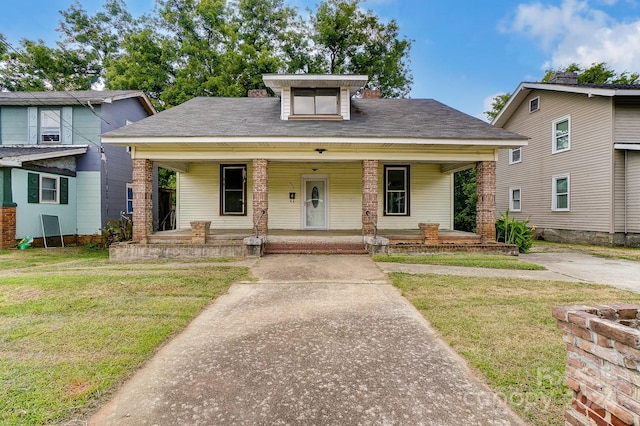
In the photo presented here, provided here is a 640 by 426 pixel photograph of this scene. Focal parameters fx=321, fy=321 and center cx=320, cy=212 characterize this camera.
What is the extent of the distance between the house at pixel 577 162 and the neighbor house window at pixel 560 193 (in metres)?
0.04

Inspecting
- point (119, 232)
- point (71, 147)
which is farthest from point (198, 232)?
point (71, 147)

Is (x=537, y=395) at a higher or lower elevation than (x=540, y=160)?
lower

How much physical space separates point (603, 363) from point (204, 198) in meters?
12.7

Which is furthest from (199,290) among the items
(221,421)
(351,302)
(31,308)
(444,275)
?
(444,275)

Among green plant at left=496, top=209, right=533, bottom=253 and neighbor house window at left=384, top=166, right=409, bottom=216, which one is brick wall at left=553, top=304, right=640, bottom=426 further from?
neighbor house window at left=384, top=166, right=409, bottom=216

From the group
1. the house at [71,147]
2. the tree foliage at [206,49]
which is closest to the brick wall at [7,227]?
the house at [71,147]

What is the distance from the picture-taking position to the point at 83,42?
2431 cm

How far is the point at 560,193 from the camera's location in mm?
14289

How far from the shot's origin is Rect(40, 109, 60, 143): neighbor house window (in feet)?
43.8

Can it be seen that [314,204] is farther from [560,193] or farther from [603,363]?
[603,363]

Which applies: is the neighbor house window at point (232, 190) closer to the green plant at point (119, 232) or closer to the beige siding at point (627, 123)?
the green plant at point (119, 232)

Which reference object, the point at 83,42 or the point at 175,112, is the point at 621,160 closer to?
the point at 175,112

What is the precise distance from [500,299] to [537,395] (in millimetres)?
2781

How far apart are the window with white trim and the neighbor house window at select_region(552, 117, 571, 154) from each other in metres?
21.0
